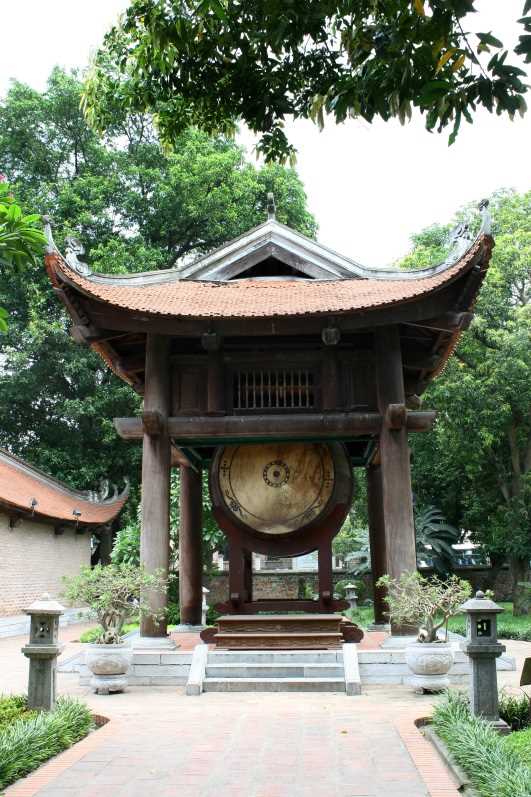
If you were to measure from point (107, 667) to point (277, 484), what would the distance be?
13.0 feet

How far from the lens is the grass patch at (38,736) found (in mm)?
5895

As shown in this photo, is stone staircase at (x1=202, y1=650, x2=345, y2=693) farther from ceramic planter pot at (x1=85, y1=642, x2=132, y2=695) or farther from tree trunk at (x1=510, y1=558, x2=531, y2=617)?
tree trunk at (x1=510, y1=558, x2=531, y2=617)

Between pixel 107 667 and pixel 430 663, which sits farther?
pixel 107 667

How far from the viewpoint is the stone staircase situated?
9766 millimetres

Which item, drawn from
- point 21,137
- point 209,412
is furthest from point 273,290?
point 21,137

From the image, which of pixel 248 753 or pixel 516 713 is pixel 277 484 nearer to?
pixel 516 713

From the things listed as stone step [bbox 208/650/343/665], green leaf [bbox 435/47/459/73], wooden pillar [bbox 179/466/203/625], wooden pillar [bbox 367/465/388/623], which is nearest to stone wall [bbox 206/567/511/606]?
wooden pillar [bbox 179/466/203/625]

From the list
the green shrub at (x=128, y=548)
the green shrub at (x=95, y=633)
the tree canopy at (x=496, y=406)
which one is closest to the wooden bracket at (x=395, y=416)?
the green shrub at (x=95, y=633)

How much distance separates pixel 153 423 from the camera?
11094 mm

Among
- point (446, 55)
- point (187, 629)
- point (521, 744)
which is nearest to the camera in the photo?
point (446, 55)

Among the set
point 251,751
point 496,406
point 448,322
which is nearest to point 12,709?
point 251,751

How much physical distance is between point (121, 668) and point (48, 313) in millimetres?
23570

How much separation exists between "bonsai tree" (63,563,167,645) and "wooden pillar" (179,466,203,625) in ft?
12.9

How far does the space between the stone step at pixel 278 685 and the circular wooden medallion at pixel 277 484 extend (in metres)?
2.85
